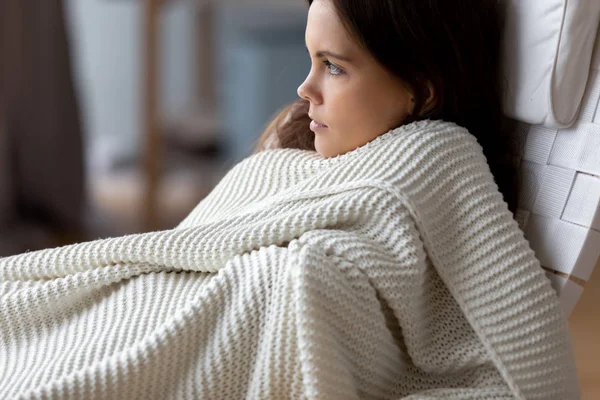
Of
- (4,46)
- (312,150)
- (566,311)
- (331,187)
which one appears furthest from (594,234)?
(4,46)

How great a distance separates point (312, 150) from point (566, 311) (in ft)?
1.42

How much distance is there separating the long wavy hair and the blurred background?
147 cm

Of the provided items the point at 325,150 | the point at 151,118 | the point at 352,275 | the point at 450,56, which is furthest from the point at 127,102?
the point at 352,275

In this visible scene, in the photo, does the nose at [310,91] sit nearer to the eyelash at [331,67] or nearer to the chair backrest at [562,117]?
the eyelash at [331,67]

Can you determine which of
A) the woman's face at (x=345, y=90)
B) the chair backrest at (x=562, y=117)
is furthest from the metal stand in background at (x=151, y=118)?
the chair backrest at (x=562, y=117)

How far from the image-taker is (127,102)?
2939 mm

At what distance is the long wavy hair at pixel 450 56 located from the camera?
0.91 m

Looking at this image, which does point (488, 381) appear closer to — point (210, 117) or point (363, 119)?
point (363, 119)

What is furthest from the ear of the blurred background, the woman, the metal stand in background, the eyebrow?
the metal stand in background

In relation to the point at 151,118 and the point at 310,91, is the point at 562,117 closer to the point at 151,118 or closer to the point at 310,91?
the point at 310,91

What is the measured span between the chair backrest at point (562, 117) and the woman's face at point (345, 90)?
15 cm

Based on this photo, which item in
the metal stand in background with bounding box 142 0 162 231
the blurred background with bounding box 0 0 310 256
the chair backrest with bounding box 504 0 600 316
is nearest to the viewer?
the chair backrest with bounding box 504 0 600 316

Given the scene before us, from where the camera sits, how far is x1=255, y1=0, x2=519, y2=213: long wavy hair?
91 centimetres

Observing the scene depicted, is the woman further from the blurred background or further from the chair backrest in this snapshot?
the blurred background
